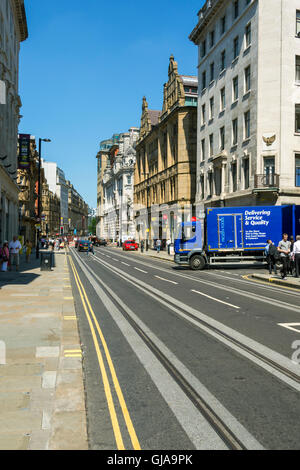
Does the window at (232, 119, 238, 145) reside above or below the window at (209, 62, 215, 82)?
below

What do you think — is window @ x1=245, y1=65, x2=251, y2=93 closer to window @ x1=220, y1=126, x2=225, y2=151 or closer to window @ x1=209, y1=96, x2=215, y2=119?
window @ x1=220, y1=126, x2=225, y2=151

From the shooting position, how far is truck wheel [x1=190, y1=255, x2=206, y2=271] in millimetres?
26188

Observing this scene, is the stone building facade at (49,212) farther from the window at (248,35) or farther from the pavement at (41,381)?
the pavement at (41,381)

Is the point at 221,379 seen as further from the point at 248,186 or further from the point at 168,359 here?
the point at 248,186

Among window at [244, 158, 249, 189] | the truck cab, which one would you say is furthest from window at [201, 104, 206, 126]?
the truck cab

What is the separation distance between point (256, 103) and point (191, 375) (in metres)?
30.6

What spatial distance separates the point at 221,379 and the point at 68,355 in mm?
2599

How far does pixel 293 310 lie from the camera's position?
11.1m

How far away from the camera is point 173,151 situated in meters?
55.6

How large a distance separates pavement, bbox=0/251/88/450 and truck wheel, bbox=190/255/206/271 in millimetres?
16065

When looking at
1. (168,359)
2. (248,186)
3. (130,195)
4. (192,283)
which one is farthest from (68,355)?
(130,195)

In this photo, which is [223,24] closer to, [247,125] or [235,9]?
[235,9]

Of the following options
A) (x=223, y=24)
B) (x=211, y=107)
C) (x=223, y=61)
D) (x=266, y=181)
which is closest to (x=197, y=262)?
(x=266, y=181)
